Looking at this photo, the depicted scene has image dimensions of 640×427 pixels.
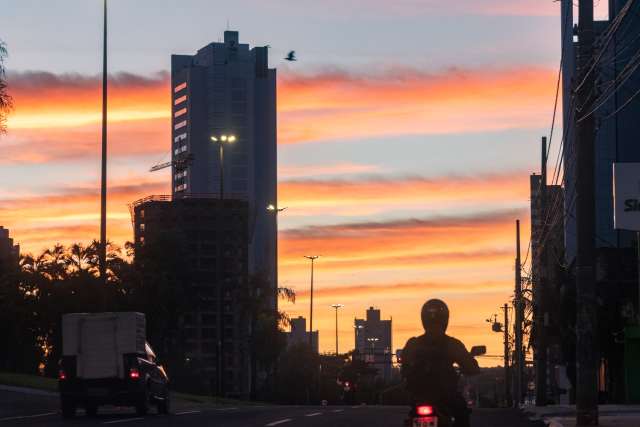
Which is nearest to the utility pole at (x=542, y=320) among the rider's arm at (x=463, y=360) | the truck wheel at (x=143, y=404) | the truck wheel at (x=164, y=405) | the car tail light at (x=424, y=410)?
the truck wheel at (x=164, y=405)

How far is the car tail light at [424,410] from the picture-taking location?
40.8 feet

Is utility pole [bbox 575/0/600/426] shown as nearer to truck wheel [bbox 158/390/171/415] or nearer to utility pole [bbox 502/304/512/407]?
truck wheel [bbox 158/390/171/415]

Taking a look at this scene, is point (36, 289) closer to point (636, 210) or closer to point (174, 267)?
point (174, 267)

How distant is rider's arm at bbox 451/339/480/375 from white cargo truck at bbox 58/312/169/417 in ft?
63.8

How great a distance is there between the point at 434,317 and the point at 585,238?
48.8ft

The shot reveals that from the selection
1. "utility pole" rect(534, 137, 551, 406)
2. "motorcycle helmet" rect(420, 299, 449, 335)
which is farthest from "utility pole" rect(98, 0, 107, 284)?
"motorcycle helmet" rect(420, 299, 449, 335)

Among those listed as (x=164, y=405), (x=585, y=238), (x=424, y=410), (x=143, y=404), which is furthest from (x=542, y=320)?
(x=424, y=410)

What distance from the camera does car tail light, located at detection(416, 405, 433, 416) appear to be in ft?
40.8

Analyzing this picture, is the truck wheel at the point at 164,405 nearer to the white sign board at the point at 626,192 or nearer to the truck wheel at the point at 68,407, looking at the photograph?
the truck wheel at the point at 68,407

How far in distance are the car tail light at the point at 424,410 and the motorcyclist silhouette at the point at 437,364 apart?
0.32 meters

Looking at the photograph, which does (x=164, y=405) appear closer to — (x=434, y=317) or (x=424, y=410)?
(x=434, y=317)

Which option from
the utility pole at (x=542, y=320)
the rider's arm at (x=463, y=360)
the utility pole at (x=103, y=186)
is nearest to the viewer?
the rider's arm at (x=463, y=360)

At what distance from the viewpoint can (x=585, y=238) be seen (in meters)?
27.6

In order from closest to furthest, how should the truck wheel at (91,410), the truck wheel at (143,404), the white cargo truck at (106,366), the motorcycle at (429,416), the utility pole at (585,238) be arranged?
the motorcycle at (429,416)
the utility pole at (585,238)
the white cargo truck at (106,366)
the truck wheel at (143,404)
the truck wheel at (91,410)
